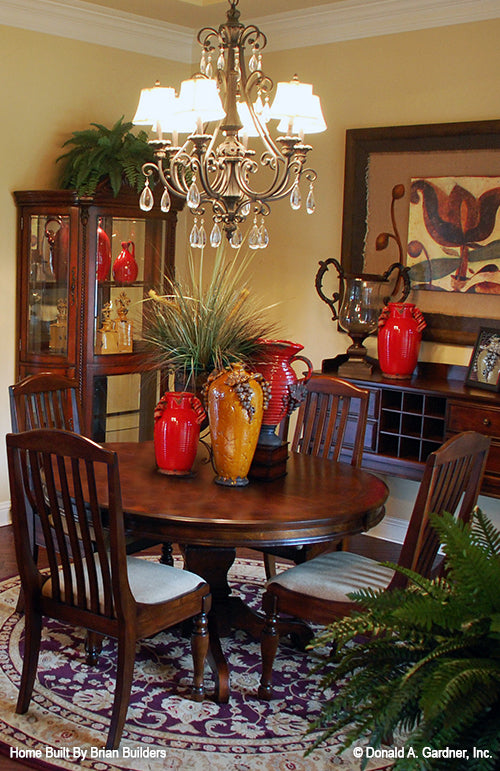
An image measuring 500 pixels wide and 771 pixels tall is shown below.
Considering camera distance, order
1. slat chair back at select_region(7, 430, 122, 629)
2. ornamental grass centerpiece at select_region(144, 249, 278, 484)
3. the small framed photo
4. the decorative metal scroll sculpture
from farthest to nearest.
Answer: the decorative metal scroll sculpture, the small framed photo, ornamental grass centerpiece at select_region(144, 249, 278, 484), slat chair back at select_region(7, 430, 122, 629)

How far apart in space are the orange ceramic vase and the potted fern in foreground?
1.46 meters

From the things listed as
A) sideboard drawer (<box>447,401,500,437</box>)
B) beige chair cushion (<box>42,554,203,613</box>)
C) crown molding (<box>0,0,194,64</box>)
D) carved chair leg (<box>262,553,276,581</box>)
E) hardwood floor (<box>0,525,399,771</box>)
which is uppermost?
crown molding (<box>0,0,194,64</box>)

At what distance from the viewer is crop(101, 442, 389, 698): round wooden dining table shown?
7.88 feet

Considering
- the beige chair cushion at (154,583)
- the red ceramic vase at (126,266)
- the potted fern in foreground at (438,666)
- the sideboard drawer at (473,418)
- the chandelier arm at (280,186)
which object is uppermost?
the chandelier arm at (280,186)

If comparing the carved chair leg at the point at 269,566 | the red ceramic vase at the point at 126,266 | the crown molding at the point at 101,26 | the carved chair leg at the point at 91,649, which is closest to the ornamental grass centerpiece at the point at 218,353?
the carved chair leg at the point at 91,649

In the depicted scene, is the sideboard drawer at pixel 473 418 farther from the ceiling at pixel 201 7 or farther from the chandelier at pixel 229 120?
the ceiling at pixel 201 7

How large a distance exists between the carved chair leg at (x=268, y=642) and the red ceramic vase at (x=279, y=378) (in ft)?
1.95

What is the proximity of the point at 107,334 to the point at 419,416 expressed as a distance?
5.61 feet

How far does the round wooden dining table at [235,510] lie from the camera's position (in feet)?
7.88

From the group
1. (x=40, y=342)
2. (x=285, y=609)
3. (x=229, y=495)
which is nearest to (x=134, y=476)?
(x=229, y=495)

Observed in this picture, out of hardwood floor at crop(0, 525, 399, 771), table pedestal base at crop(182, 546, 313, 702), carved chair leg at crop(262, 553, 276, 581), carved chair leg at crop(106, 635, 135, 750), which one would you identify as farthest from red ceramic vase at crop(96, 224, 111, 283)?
carved chair leg at crop(106, 635, 135, 750)

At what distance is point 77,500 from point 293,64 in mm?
3308

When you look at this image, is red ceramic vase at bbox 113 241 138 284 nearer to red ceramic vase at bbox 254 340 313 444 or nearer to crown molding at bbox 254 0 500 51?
crown molding at bbox 254 0 500 51

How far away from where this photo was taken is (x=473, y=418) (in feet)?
12.1
